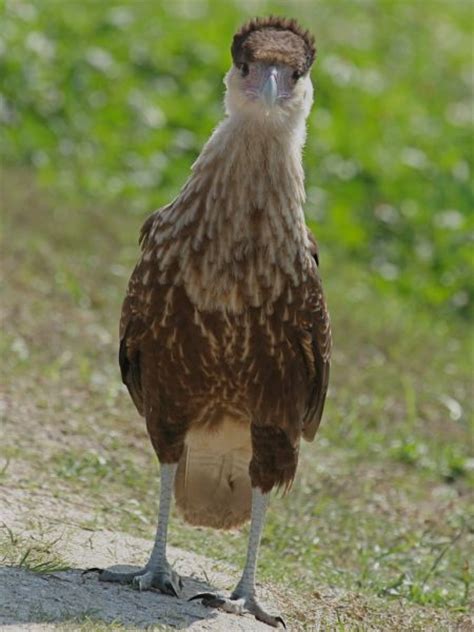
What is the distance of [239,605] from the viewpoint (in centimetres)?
528

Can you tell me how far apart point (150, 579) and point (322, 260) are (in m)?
5.97

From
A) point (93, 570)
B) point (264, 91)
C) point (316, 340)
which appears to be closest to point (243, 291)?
point (316, 340)

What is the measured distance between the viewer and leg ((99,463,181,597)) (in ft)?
17.4

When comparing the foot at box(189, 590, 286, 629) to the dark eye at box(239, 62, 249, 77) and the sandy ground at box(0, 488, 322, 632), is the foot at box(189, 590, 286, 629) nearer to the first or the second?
the sandy ground at box(0, 488, 322, 632)

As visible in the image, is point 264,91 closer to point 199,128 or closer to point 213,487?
point 213,487

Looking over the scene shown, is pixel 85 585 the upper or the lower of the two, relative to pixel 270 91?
lower

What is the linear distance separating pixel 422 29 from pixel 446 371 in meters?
8.45

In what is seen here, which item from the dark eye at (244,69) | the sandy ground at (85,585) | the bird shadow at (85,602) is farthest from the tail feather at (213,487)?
the dark eye at (244,69)

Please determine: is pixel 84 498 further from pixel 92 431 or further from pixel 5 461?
pixel 92 431

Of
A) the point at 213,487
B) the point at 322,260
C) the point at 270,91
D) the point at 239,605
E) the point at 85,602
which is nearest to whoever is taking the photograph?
the point at 85,602

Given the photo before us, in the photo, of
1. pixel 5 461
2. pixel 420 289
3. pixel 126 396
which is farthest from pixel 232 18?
pixel 5 461

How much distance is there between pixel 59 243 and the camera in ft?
32.4

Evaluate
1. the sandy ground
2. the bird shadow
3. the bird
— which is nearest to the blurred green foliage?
the sandy ground

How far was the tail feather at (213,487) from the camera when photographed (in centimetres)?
575
